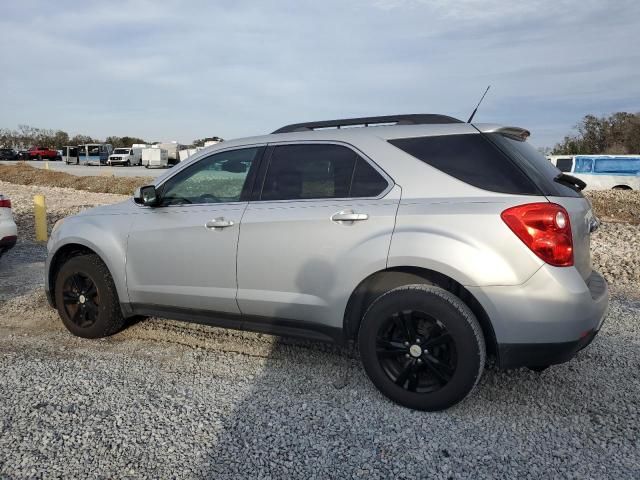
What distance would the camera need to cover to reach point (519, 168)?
10.1 ft

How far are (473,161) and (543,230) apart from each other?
59cm

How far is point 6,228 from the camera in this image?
6035 millimetres

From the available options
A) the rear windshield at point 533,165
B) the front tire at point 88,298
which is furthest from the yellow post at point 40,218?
the rear windshield at point 533,165

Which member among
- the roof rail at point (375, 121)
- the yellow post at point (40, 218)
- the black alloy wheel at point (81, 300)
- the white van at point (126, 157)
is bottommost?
the white van at point (126, 157)

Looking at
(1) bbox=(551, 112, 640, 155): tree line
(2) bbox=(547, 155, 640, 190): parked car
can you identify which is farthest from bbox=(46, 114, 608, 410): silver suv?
(1) bbox=(551, 112, 640, 155): tree line

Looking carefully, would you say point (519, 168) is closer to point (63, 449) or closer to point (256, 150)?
point (256, 150)

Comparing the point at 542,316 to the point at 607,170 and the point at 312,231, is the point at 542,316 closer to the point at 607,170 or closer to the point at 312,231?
the point at 312,231

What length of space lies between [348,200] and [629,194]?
50.5 ft

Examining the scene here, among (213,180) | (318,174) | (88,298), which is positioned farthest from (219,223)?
(88,298)

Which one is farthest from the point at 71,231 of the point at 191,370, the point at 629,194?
the point at 629,194

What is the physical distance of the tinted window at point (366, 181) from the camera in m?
3.36

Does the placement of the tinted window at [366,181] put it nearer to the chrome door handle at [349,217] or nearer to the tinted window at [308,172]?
the tinted window at [308,172]

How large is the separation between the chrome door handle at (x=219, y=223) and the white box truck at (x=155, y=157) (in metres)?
47.1

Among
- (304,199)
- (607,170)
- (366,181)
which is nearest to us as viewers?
(366,181)
